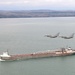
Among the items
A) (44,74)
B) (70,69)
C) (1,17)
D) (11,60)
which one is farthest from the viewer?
(1,17)

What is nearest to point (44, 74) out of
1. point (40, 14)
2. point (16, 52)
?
point (16, 52)

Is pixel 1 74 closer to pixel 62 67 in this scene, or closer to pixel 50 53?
pixel 62 67

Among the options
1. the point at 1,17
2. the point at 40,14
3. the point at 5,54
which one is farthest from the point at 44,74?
the point at 40,14

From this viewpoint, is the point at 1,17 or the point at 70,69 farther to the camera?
the point at 1,17

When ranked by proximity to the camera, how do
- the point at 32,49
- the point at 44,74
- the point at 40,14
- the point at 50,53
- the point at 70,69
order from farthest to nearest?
the point at 40,14 → the point at 32,49 → the point at 50,53 → the point at 70,69 → the point at 44,74

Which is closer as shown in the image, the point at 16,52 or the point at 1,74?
the point at 1,74

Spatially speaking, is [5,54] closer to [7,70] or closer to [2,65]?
[2,65]

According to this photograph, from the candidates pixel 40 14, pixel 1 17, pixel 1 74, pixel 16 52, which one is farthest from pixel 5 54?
pixel 40 14

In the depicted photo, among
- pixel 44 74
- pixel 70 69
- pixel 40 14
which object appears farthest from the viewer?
pixel 40 14

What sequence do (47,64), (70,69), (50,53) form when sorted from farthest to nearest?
(50,53) → (47,64) → (70,69)
